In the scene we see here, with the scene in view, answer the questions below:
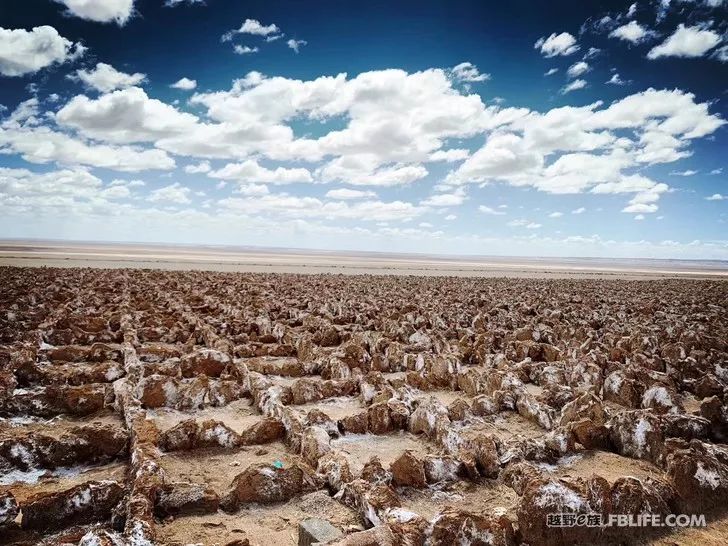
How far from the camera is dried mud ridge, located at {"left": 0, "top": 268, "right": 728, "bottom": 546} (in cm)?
284

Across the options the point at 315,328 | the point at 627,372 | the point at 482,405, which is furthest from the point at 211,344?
the point at 627,372

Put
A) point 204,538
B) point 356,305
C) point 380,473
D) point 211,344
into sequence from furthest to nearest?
point 356,305, point 211,344, point 380,473, point 204,538

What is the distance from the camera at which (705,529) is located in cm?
306

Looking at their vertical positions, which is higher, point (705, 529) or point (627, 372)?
point (627, 372)

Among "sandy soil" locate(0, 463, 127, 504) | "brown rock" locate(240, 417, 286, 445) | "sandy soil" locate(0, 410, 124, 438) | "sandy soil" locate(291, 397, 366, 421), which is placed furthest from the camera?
"sandy soil" locate(291, 397, 366, 421)

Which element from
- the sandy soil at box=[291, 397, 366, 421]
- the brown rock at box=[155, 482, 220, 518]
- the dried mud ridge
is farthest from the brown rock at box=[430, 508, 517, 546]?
the sandy soil at box=[291, 397, 366, 421]

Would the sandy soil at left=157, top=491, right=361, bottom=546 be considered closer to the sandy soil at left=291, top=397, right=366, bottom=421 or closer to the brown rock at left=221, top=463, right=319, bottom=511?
the brown rock at left=221, top=463, right=319, bottom=511

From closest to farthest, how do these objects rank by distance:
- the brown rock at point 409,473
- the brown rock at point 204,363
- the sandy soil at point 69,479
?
the sandy soil at point 69,479, the brown rock at point 409,473, the brown rock at point 204,363

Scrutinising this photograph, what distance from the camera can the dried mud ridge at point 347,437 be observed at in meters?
2.84

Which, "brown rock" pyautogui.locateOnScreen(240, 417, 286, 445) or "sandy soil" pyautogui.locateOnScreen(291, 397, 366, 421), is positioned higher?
"brown rock" pyautogui.locateOnScreen(240, 417, 286, 445)

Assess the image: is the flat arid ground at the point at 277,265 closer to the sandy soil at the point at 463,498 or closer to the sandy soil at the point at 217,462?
the sandy soil at the point at 217,462

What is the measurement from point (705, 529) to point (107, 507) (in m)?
3.83

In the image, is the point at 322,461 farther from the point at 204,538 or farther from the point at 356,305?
the point at 356,305

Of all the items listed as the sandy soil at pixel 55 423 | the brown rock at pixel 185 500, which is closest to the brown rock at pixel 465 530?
the brown rock at pixel 185 500
